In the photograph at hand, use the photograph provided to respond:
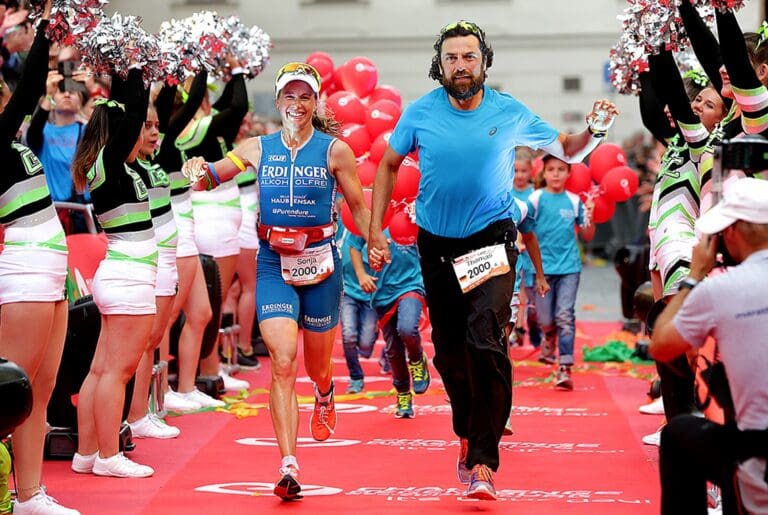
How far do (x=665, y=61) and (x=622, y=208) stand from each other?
48.2 ft

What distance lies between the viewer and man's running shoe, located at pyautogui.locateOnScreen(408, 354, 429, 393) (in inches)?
368

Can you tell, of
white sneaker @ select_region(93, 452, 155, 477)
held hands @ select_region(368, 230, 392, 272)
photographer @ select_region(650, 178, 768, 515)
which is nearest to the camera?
photographer @ select_region(650, 178, 768, 515)

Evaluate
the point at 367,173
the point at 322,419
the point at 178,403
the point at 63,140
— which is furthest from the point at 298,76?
the point at 63,140

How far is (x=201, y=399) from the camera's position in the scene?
31.0 feet

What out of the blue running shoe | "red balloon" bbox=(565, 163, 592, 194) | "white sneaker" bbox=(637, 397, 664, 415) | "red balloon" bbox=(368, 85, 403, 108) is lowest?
the blue running shoe

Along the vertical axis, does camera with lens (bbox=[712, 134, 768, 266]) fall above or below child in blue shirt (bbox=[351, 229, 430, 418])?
above

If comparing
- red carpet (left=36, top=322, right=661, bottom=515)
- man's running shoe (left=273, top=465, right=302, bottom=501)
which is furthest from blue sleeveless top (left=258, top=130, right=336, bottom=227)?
red carpet (left=36, top=322, right=661, bottom=515)

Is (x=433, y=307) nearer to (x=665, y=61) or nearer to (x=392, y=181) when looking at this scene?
(x=392, y=181)

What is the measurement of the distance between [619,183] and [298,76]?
17.2 ft

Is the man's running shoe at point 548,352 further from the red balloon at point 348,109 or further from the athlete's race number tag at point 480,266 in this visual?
the athlete's race number tag at point 480,266

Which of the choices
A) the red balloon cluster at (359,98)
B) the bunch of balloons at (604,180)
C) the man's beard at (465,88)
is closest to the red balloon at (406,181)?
the red balloon cluster at (359,98)

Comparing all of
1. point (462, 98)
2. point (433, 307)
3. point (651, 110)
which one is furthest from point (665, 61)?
point (433, 307)

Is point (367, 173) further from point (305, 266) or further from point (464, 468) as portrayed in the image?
point (464, 468)

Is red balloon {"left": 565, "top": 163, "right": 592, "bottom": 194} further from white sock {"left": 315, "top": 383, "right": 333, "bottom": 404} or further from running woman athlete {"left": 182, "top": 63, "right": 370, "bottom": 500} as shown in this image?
running woman athlete {"left": 182, "top": 63, "right": 370, "bottom": 500}
